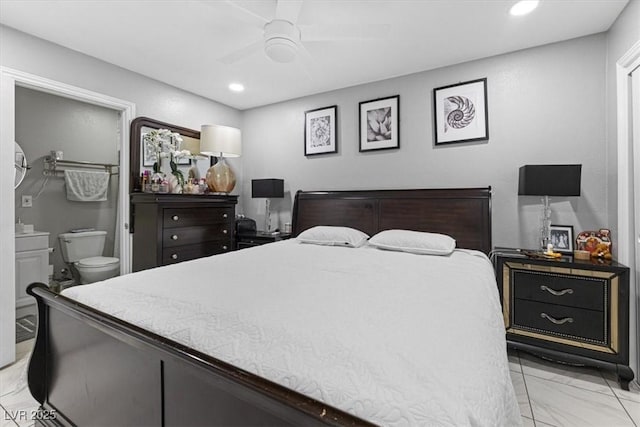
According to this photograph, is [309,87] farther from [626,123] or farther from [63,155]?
[63,155]

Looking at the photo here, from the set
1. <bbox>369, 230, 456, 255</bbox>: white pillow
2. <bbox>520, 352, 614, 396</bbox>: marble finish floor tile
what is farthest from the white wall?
<bbox>369, 230, 456, 255</bbox>: white pillow

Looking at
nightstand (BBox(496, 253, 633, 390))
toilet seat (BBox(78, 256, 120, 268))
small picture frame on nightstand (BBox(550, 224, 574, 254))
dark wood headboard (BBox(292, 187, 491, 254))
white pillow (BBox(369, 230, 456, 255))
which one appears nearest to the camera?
nightstand (BBox(496, 253, 633, 390))

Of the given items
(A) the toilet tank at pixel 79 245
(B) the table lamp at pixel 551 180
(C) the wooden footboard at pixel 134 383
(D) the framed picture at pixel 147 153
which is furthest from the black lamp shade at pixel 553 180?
(A) the toilet tank at pixel 79 245

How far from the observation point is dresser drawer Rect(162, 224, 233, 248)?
299 centimetres

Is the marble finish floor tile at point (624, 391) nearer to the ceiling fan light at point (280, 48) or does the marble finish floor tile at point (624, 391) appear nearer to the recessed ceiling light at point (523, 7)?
the recessed ceiling light at point (523, 7)

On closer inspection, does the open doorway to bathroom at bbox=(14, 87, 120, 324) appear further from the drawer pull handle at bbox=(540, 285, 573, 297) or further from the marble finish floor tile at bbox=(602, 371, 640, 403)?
the marble finish floor tile at bbox=(602, 371, 640, 403)

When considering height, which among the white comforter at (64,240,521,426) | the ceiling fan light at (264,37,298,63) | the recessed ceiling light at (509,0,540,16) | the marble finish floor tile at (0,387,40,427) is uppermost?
the recessed ceiling light at (509,0,540,16)

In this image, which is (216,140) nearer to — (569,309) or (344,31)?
(344,31)

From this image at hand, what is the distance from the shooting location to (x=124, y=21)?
2316mm

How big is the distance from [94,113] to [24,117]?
30.6 inches

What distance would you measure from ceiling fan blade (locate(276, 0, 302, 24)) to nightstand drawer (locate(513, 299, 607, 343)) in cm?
255

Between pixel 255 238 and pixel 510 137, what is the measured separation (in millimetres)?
2797

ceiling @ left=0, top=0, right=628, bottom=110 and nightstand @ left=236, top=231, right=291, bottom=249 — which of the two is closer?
ceiling @ left=0, top=0, right=628, bottom=110

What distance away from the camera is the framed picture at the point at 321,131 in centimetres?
369
